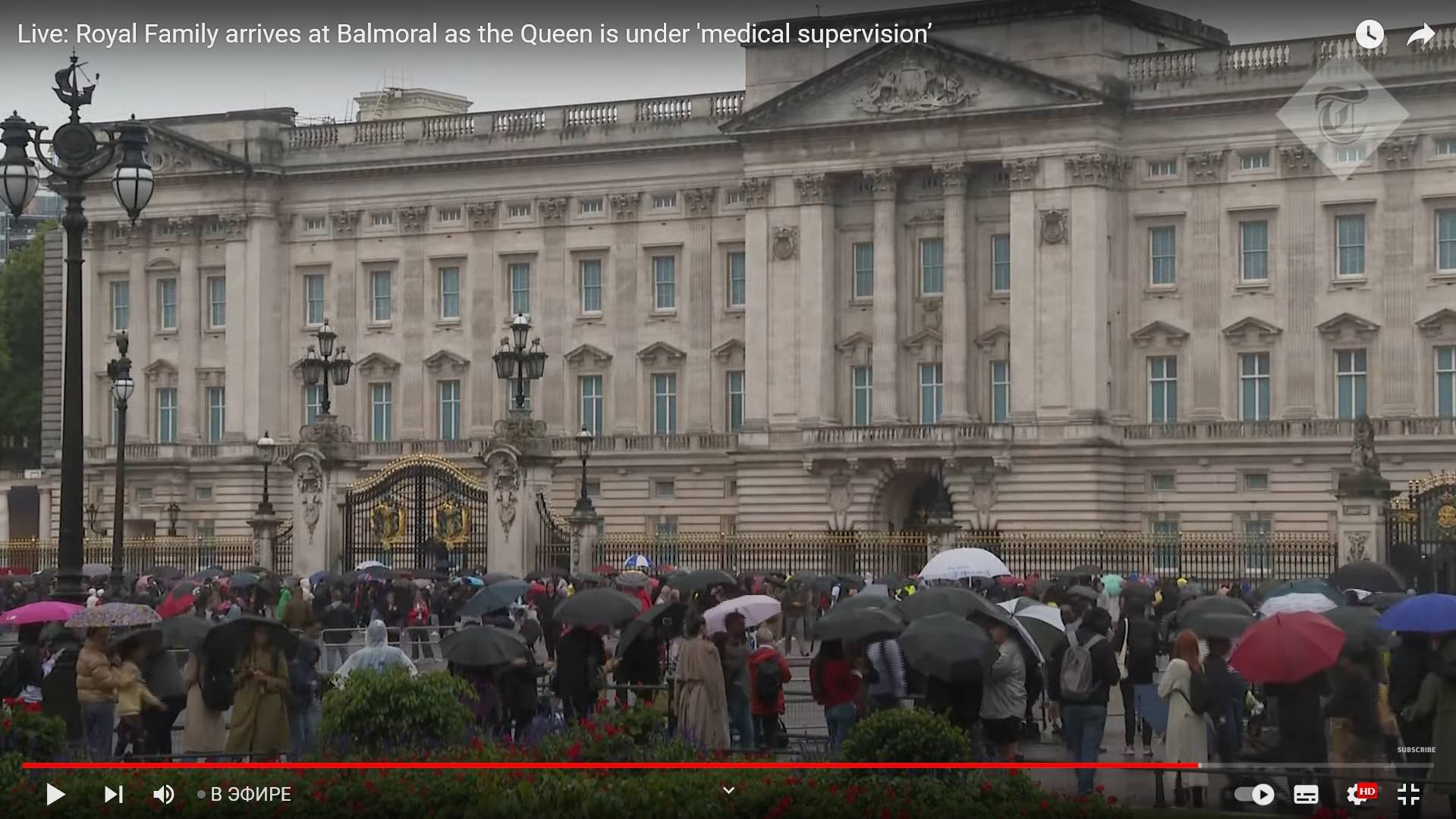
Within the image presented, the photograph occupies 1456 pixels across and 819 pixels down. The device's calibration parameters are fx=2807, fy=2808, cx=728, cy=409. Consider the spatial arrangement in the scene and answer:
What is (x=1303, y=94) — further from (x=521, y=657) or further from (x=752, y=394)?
(x=521, y=657)

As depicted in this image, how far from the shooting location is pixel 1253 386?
6631 centimetres

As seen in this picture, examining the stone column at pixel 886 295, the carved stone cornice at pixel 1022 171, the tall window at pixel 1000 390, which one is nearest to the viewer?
the carved stone cornice at pixel 1022 171

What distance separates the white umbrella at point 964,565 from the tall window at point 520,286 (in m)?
38.7

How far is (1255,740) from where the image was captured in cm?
2533

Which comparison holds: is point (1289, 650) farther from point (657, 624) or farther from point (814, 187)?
point (814, 187)

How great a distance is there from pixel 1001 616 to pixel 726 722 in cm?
263

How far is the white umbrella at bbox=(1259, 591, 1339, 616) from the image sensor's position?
28500mm

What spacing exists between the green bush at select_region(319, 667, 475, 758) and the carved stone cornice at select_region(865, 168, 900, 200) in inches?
1930

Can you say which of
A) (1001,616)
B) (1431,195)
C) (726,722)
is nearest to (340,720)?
(726,722)

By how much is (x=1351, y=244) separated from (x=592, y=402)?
2156cm

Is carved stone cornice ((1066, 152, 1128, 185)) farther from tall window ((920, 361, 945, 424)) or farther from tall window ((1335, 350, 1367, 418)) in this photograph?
tall window ((1335, 350, 1367, 418))

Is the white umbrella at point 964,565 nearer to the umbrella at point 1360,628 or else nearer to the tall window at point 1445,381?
the umbrella at point 1360,628

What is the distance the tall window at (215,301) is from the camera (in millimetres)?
79812

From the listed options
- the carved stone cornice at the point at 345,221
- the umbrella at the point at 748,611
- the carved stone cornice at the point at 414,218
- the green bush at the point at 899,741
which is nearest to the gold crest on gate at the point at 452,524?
the umbrella at the point at 748,611
